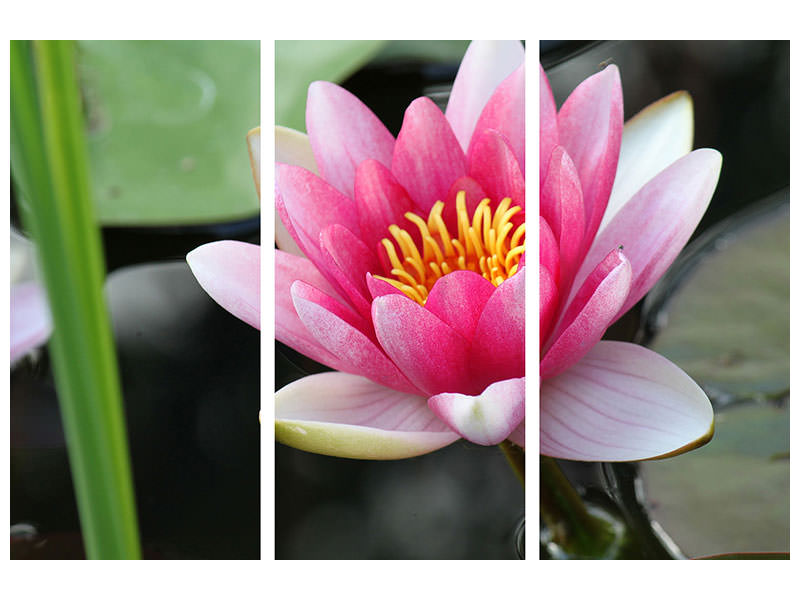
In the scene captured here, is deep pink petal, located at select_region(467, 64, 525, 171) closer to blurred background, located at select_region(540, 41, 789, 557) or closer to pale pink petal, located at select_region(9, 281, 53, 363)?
blurred background, located at select_region(540, 41, 789, 557)

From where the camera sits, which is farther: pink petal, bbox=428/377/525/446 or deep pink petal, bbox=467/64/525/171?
deep pink petal, bbox=467/64/525/171

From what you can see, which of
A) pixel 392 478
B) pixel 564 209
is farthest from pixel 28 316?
pixel 564 209

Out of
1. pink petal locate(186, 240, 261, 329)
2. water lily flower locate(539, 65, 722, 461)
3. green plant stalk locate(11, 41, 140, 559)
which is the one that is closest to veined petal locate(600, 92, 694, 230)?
water lily flower locate(539, 65, 722, 461)

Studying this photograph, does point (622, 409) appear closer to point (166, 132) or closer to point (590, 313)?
point (590, 313)

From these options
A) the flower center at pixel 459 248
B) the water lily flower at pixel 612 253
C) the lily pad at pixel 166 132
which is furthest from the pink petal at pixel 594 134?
the lily pad at pixel 166 132

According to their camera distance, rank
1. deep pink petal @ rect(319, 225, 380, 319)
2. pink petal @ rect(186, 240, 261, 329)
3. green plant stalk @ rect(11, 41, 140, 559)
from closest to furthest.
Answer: green plant stalk @ rect(11, 41, 140, 559)
deep pink petal @ rect(319, 225, 380, 319)
pink petal @ rect(186, 240, 261, 329)
